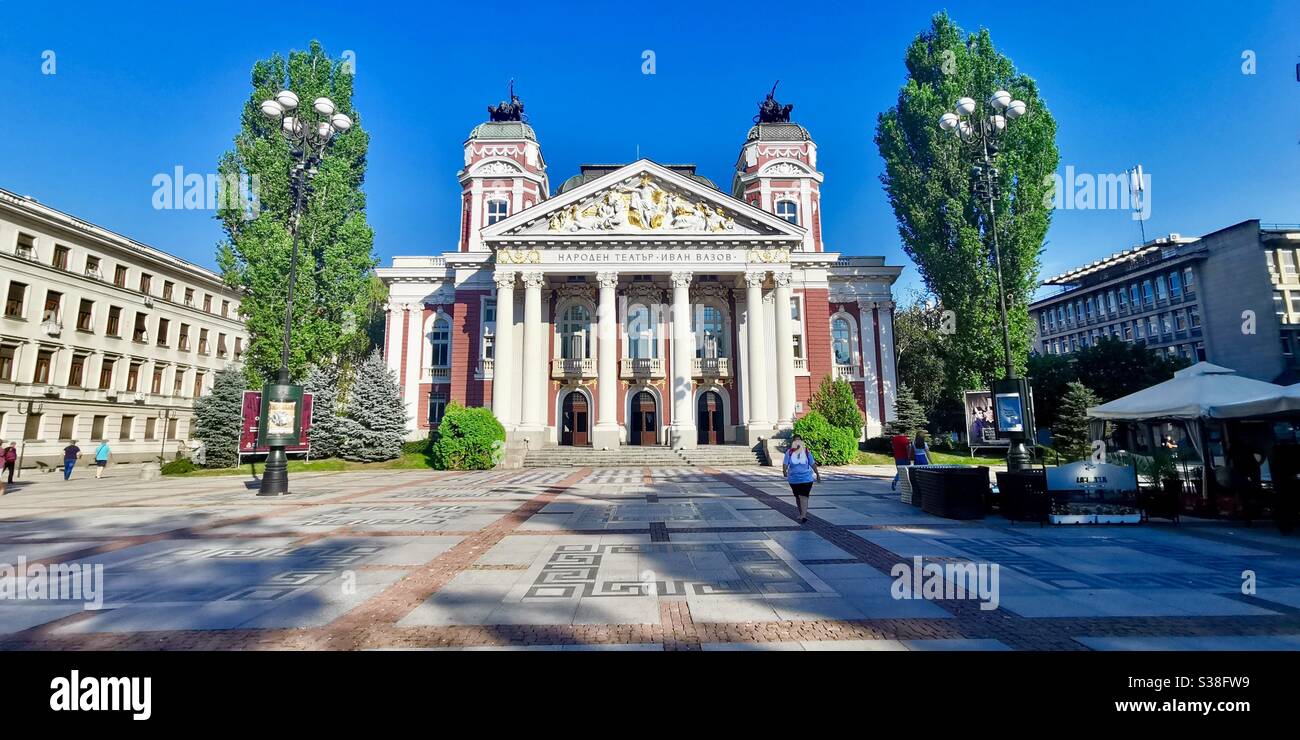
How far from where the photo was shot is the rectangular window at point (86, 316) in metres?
30.6

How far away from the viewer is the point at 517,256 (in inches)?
1109

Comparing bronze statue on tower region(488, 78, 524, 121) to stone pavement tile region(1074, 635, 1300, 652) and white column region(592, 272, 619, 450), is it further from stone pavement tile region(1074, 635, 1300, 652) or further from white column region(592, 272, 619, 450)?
stone pavement tile region(1074, 635, 1300, 652)

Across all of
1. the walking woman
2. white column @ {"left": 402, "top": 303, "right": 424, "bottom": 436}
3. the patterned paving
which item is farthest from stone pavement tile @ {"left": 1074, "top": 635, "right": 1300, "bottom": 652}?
white column @ {"left": 402, "top": 303, "right": 424, "bottom": 436}

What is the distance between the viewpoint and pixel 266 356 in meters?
24.6

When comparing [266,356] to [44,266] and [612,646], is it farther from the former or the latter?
[612,646]

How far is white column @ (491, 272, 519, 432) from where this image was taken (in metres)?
27.1

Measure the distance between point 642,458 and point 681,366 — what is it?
222 inches

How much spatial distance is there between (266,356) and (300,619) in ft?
85.1

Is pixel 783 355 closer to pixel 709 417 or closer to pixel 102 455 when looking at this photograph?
pixel 709 417

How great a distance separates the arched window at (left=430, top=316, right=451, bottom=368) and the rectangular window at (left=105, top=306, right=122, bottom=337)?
65.7ft

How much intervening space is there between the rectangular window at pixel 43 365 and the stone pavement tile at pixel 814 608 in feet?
141

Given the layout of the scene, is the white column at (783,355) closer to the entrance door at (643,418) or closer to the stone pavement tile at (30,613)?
the entrance door at (643,418)
